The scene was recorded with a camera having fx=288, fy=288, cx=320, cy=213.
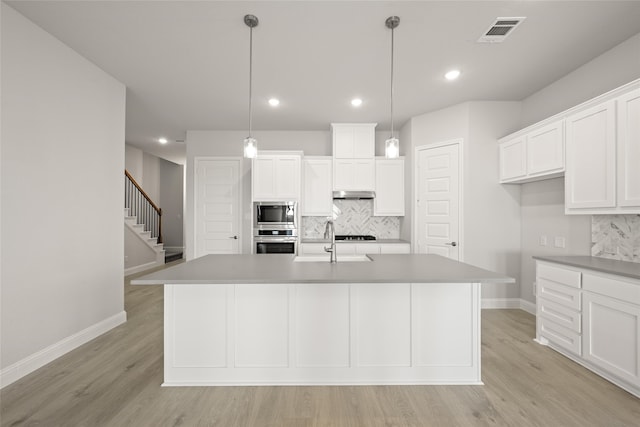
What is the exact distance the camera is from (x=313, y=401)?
78.4 inches

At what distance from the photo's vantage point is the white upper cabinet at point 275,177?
15.3 ft

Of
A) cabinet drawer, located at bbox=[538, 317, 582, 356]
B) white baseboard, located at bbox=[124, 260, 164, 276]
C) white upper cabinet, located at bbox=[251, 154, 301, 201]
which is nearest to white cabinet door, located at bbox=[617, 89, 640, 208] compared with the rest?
cabinet drawer, located at bbox=[538, 317, 582, 356]

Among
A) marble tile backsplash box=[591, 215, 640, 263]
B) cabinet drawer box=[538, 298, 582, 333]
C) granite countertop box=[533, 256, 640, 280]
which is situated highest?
marble tile backsplash box=[591, 215, 640, 263]

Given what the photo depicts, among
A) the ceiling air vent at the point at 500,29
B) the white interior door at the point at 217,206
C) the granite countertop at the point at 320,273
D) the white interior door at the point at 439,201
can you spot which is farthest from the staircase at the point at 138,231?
the ceiling air vent at the point at 500,29

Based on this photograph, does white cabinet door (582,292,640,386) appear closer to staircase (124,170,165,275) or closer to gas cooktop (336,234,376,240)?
gas cooktop (336,234,376,240)

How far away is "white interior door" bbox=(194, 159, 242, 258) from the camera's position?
5203 mm

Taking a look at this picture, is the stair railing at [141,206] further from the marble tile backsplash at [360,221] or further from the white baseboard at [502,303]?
the white baseboard at [502,303]

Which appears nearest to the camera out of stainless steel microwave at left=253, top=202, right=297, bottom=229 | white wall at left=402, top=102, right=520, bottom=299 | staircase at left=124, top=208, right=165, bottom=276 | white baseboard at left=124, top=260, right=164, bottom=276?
white wall at left=402, top=102, right=520, bottom=299

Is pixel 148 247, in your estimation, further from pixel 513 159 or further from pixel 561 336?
pixel 561 336

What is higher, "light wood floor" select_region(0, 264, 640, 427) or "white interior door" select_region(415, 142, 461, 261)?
"white interior door" select_region(415, 142, 461, 261)

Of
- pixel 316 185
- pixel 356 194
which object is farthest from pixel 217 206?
pixel 356 194

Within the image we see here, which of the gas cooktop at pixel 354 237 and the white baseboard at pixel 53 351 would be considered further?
the gas cooktop at pixel 354 237

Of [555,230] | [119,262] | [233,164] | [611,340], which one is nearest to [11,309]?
[119,262]

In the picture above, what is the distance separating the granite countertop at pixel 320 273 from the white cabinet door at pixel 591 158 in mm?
1461
